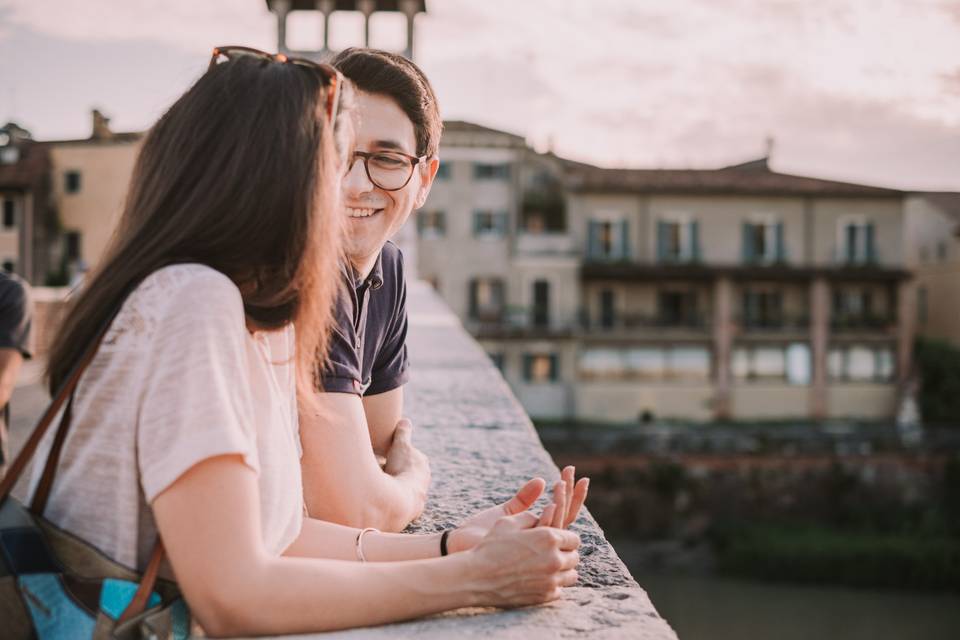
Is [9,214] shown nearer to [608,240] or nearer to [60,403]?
[608,240]

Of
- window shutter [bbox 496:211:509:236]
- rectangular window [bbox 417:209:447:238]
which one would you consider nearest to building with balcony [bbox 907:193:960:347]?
window shutter [bbox 496:211:509:236]

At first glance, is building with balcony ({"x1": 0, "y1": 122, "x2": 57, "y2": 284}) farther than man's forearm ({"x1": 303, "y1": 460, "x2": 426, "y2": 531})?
Yes

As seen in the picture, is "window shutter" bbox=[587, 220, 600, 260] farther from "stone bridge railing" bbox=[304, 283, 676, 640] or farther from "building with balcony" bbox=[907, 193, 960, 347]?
"stone bridge railing" bbox=[304, 283, 676, 640]

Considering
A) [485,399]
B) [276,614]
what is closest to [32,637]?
[276,614]

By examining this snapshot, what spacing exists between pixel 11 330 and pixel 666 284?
2647 cm

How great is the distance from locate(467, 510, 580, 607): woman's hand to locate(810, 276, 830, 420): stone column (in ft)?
93.0

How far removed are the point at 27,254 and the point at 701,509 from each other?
20.1m

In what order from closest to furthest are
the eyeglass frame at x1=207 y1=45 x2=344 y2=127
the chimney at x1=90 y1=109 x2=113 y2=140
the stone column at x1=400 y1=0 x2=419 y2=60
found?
the eyeglass frame at x1=207 y1=45 x2=344 y2=127 → the stone column at x1=400 y1=0 x2=419 y2=60 → the chimney at x1=90 y1=109 x2=113 y2=140

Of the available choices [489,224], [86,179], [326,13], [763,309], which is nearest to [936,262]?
[763,309]

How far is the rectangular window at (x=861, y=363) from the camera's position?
28141 mm

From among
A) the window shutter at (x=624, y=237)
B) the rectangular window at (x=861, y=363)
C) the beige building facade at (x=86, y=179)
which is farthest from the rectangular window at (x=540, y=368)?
the beige building facade at (x=86, y=179)

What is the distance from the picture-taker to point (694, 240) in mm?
28578

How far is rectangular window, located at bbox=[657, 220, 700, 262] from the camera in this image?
28516 millimetres

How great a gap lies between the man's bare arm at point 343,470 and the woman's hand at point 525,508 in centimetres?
24
